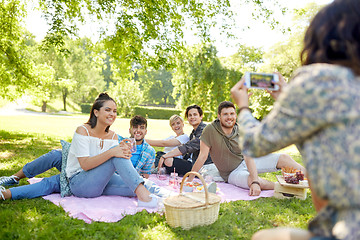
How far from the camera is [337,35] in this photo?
3.92 ft

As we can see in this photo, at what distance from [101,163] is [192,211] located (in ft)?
4.03

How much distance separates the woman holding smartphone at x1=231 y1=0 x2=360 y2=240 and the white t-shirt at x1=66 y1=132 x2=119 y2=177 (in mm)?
2780

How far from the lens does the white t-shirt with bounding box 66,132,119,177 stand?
11.9 feet

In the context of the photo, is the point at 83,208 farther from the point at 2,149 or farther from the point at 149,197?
the point at 2,149

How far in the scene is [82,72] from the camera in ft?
139

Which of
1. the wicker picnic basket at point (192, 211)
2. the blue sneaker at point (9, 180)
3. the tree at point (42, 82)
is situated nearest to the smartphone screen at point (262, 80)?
the wicker picnic basket at point (192, 211)

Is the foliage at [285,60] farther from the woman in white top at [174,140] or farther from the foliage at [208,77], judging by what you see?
the woman in white top at [174,140]

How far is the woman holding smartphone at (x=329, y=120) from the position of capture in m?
1.10

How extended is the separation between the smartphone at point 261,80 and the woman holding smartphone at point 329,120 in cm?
38

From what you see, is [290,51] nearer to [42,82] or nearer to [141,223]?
[42,82]

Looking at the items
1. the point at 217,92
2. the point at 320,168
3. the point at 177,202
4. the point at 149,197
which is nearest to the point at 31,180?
the point at 149,197

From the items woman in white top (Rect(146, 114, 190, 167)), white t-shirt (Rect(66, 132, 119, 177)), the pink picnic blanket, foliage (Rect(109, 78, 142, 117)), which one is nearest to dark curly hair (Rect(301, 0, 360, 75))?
the pink picnic blanket

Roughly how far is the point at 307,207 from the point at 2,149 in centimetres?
699

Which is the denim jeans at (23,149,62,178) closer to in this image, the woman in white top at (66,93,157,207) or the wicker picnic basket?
the woman in white top at (66,93,157,207)
